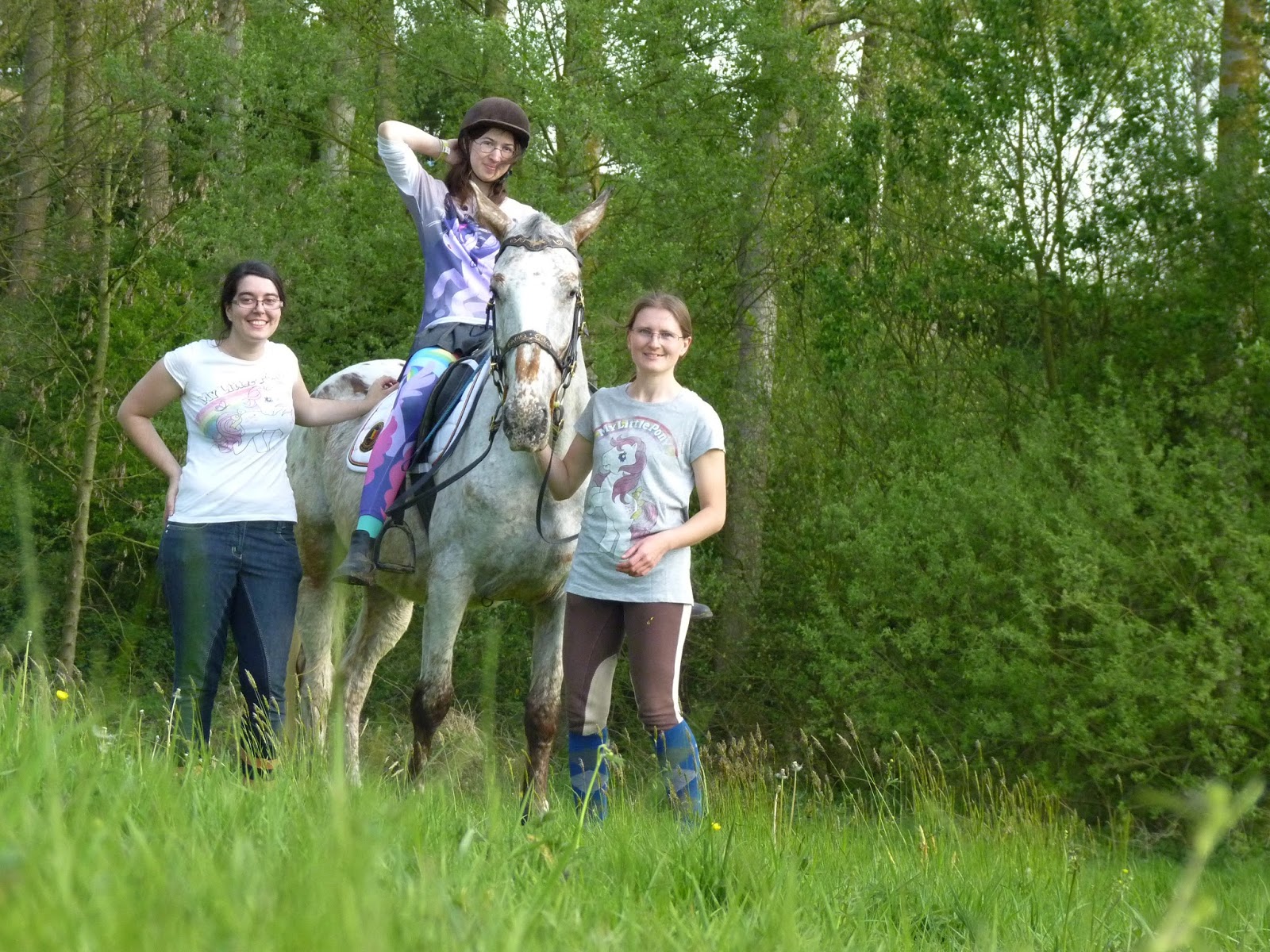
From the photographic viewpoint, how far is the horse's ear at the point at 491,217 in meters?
5.87

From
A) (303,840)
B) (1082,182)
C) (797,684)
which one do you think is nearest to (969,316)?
(1082,182)

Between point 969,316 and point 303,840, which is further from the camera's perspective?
point 969,316

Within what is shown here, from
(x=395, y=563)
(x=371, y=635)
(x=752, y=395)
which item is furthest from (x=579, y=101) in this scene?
(x=395, y=563)

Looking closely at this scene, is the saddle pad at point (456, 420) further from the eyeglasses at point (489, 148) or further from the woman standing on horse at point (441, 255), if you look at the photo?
the eyeglasses at point (489, 148)

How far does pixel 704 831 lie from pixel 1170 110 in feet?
41.7

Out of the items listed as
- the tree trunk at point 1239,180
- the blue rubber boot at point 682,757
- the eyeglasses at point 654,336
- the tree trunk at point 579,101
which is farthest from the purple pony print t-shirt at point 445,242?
the tree trunk at point 1239,180

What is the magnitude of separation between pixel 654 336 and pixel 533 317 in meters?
0.55

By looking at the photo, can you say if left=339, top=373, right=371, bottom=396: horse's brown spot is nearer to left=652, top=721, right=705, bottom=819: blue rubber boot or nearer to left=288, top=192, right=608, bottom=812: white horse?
left=288, top=192, right=608, bottom=812: white horse

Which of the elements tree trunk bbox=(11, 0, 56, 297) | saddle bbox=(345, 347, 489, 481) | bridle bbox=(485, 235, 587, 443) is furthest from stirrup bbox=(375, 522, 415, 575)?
tree trunk bbox=(11, 0, 56, 297)

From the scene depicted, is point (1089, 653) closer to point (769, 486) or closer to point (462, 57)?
point (769, 486)

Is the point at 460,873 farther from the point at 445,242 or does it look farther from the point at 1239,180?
the point at 1239,180

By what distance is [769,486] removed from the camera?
1738cm

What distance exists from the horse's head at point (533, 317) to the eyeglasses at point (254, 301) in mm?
830

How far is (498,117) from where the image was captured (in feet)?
20.2
